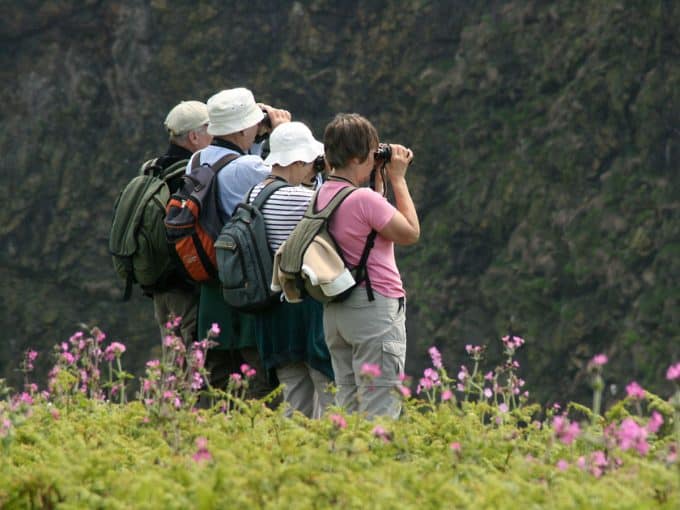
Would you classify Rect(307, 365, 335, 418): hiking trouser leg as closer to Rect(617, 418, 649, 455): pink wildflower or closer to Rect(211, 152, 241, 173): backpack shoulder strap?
Rect(211, 152, 241, 173): backpack shoulder strap

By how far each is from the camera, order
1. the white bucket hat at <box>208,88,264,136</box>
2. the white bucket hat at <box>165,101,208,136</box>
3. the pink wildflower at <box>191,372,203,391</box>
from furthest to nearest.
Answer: the white bucket hat at <box>165,101,208,136</box>, the white bucket hat at <box>208,88,264,136</box>, the pink wildflower at <box>191,372,203,391</box>

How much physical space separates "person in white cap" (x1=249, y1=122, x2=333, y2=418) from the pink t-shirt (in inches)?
18.2

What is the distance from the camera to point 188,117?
7.52 metres

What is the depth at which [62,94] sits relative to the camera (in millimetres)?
32375

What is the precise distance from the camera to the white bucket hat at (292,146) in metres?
6.75

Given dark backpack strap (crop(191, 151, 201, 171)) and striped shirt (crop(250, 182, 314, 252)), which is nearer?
striped shirt (crop(250, 182, 314, 252))

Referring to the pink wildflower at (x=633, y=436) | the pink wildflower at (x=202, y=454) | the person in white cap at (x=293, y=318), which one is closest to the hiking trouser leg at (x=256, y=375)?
the person in white cap at (x=293, y=318)

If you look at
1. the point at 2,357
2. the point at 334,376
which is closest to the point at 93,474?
the point at 334,376

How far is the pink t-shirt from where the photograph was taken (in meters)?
6.17

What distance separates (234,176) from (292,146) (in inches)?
18.1

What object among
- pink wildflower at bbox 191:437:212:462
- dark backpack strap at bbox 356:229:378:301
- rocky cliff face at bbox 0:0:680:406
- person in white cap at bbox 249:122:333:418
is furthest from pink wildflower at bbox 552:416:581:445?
rocky cliff face at bbox 0:0:680:406

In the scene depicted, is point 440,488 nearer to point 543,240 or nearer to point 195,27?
point 543,240

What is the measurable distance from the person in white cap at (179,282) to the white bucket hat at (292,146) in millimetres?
825

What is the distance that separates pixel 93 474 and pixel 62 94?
92.2 ft
